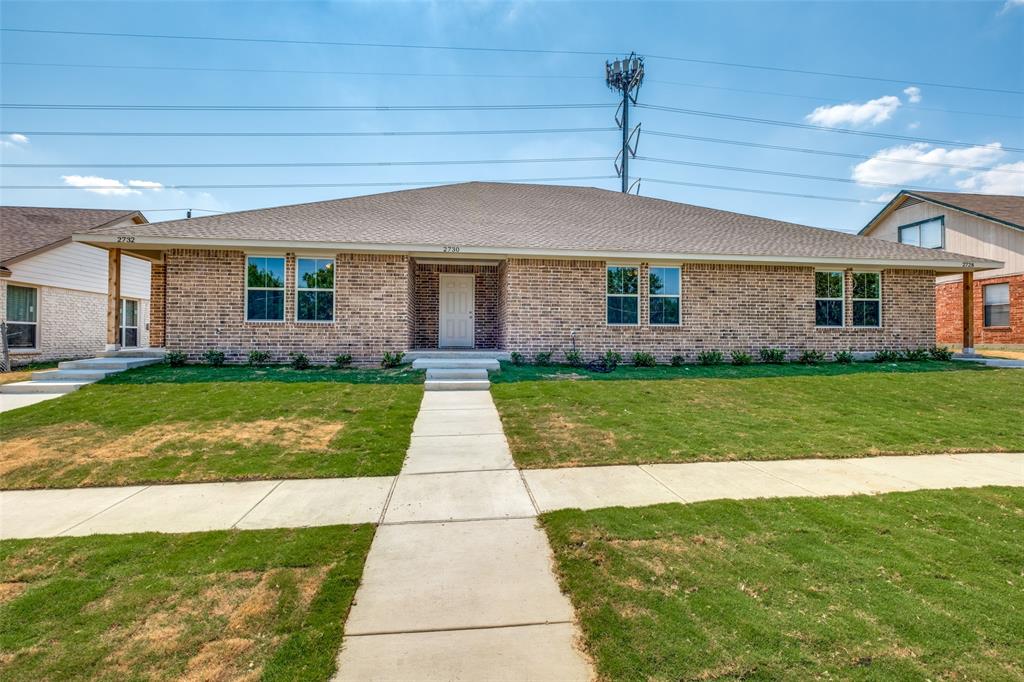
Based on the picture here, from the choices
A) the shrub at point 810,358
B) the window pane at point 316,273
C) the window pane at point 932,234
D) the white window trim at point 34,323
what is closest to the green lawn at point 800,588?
the shrub at point 810,358

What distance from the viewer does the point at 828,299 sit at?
13398mm

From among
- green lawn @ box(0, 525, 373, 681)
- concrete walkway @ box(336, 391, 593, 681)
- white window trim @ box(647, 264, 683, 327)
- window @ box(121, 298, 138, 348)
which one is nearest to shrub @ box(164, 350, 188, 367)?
window @ box(121, 298, 138, 348)

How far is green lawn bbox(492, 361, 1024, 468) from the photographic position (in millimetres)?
6074

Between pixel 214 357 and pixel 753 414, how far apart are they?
11953mm

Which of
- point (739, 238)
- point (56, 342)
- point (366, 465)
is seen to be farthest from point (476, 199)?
point (56, 342)

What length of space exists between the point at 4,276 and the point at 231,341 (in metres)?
8.25

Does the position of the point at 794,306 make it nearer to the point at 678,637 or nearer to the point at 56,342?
the point at 678,637

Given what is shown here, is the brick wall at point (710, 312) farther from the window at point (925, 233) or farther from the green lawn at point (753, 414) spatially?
the window at point (925, 233)

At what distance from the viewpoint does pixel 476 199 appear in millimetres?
15969

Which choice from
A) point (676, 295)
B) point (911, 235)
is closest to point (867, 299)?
point (676, 295)

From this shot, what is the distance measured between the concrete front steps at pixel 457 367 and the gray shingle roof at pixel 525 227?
9.07 feet

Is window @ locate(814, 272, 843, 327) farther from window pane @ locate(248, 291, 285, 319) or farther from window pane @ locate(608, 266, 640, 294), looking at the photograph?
window pane @ locate(248, 291, 285, 319)

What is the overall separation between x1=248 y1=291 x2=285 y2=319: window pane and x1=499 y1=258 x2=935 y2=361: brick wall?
5821 millimetres

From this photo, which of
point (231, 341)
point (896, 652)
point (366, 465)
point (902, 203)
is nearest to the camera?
point (896, 652)
